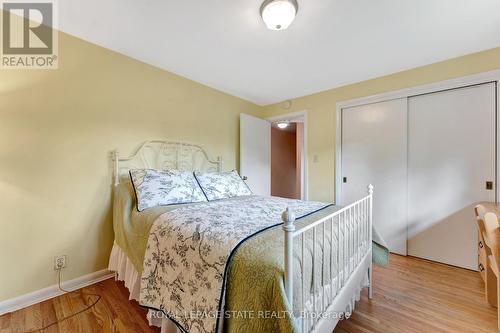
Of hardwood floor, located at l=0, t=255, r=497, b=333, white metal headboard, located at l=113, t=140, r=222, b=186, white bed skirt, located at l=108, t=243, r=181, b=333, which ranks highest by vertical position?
white metal headboard, located at l=113, t=140, r=222, b=186

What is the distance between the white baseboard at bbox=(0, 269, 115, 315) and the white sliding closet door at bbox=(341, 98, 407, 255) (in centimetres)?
308

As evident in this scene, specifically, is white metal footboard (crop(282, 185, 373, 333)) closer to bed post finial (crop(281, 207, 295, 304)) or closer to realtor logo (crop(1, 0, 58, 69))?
bed post finial (crop(281, 207, 295, 304))

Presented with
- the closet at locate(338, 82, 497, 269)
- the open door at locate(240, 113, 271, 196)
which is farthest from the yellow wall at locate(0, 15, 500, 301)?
the open door at locate(240, 113, 271, 196)

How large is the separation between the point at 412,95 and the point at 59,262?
4.08 m

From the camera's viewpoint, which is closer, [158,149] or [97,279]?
[97,279]

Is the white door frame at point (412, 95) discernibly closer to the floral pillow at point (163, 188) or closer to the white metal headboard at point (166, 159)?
the white metal headboard at point (166, 159)

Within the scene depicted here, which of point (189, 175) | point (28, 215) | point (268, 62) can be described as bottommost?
point (28, 215)

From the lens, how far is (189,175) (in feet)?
7.38

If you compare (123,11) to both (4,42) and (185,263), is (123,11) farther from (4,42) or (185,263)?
(185,263)

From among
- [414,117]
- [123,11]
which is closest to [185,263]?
[123,11]

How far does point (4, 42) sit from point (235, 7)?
1.83m

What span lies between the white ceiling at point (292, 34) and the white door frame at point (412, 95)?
0.27 meters

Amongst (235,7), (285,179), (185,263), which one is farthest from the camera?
(285,179)

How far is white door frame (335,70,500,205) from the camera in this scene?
2.07 meters
